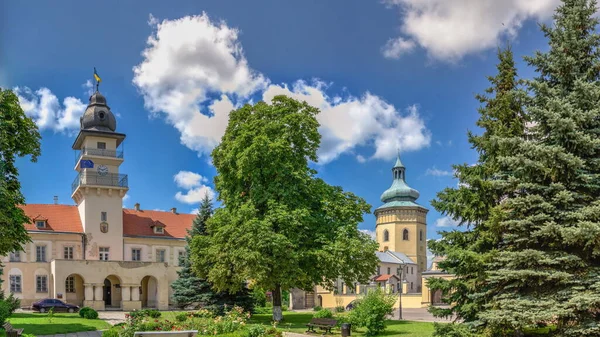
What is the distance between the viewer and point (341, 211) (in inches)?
1084

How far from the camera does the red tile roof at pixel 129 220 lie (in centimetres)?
4284

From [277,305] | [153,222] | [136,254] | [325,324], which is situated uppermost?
[153,222]

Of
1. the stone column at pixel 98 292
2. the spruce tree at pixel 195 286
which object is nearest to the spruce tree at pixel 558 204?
the spruce tree at pixel 195 286

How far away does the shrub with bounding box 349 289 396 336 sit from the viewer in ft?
70.0

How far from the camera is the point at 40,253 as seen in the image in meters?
41.3

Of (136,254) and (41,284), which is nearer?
(41,284)

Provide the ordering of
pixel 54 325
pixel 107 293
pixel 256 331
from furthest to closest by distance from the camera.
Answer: pixel 107 293, pixel 54 325, pixel 256 331

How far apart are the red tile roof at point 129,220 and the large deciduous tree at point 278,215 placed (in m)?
13.8

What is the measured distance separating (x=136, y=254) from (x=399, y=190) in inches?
2093

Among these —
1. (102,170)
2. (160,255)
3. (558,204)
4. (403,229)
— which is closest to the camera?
(558,204)

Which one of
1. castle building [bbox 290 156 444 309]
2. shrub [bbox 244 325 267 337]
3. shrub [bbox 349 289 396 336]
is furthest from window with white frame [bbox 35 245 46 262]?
castle building [bbox 290 156 444 309]

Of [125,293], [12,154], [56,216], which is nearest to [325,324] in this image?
[12,154]

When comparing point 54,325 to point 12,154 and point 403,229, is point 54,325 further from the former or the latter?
point 403,229

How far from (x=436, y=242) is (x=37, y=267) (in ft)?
110
